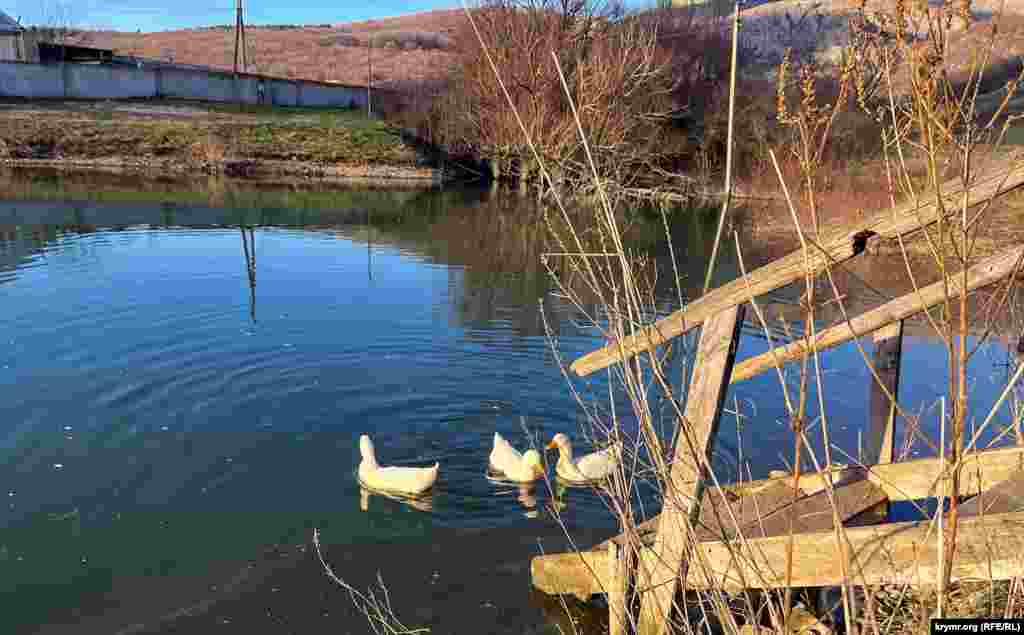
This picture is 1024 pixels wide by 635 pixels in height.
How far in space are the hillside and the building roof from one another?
23535 mm

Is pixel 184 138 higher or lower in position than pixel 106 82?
lower

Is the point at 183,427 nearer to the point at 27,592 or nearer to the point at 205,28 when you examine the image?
the point at 27,592

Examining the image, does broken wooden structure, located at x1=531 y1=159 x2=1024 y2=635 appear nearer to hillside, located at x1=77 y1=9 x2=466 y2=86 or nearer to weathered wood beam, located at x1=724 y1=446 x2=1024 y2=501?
weathered wood beam, located at x1=724 y1=446 x2=1024 y2=501

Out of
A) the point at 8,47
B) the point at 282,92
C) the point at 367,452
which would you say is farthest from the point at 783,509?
the point at 8,47

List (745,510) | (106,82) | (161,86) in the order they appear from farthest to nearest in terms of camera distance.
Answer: (161,86) → (106,82) → (745,510)

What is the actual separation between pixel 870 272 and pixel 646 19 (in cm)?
2807

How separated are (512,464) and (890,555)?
3838 millimetres

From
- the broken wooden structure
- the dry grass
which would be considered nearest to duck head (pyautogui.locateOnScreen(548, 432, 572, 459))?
the broken wooden structure

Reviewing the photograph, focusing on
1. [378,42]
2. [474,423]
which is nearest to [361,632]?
[474,423]

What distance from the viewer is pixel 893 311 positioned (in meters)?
4.36

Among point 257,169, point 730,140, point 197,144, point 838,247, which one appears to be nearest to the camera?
point 730,140

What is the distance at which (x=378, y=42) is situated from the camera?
96438mm

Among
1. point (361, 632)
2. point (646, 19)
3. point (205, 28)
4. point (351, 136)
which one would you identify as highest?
point (205, 28)

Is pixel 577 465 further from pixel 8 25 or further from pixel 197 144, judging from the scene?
pixel 8 25
